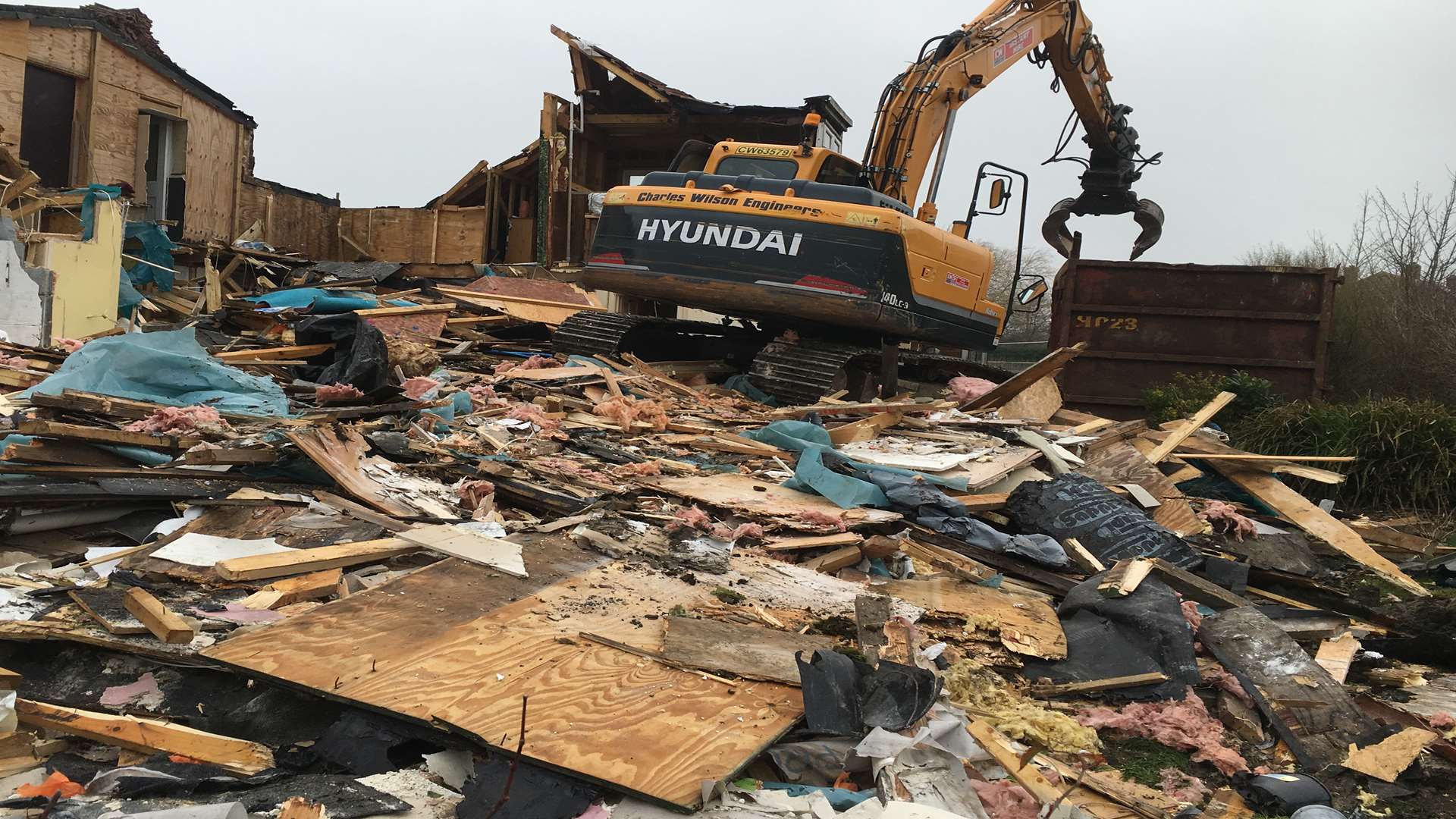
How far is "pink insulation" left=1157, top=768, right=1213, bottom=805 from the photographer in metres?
3.64

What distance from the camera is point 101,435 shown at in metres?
5.17

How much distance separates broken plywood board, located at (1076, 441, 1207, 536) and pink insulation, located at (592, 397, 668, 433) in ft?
10.4

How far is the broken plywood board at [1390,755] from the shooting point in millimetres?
3904

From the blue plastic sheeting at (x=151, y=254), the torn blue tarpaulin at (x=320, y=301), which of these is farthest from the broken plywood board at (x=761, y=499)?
the blue plastic sheeting at (x=151, y=254)

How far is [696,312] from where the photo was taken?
20.2 meters

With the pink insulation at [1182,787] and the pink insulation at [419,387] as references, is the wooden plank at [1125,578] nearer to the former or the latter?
the pink insulation at [1182,787]

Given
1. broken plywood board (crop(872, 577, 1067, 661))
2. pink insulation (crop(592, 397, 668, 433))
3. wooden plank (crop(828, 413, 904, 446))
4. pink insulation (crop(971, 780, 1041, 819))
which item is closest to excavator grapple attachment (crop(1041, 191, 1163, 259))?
wooden plank (crop(828, 413, 904, 446))

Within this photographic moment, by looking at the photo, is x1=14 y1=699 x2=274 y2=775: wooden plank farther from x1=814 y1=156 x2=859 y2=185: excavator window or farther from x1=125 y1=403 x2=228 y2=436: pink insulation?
x1=814 y1=156 x2=859 y2=185: excavator window

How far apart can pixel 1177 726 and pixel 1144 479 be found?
4.15 metres

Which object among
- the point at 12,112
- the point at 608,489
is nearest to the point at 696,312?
the point at 12,112

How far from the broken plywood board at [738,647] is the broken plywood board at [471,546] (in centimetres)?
84

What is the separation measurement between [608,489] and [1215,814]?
3.50 m

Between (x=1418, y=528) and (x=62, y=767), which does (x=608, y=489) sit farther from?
(x=1418, y=528)

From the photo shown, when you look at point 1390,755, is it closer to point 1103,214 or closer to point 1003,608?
point 1003,608
